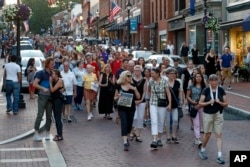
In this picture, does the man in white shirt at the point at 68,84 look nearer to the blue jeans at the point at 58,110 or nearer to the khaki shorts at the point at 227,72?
the blue jeans at the point at 58,110

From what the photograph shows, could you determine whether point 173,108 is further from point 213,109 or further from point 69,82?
point 69,82

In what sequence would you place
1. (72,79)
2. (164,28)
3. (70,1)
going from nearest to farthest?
(72,79), (164,28), (70,1)

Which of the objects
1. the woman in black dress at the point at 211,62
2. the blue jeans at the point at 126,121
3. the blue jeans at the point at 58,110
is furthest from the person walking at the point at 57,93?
the woman in black dress at the point at 211,62

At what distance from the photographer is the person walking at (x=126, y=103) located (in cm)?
1273

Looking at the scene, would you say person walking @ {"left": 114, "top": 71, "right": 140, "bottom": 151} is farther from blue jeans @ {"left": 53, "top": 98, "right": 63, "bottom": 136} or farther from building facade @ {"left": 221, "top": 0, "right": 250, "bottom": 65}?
building facade @ {"left": 221, "top": 0, "right": 250, "bottom": 65}

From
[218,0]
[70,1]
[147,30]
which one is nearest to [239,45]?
[218,0]

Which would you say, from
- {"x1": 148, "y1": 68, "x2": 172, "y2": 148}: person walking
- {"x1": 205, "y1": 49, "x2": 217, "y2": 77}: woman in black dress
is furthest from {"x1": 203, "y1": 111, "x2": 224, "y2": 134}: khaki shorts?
{"x1": 205, "y1": 49, "x2": 217, "y2": 77}: woman in black dress

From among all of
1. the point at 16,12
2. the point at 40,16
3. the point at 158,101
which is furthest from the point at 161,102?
the point at 40,16

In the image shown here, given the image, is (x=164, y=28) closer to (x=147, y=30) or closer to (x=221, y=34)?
(x=147, y=30)

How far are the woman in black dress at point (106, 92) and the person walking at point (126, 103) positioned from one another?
4513 millimetres

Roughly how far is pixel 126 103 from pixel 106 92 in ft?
15.9

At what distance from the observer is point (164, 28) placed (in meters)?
55.5

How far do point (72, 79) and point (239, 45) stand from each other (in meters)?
19.5

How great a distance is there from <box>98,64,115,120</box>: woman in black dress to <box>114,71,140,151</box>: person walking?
451 centimetres
